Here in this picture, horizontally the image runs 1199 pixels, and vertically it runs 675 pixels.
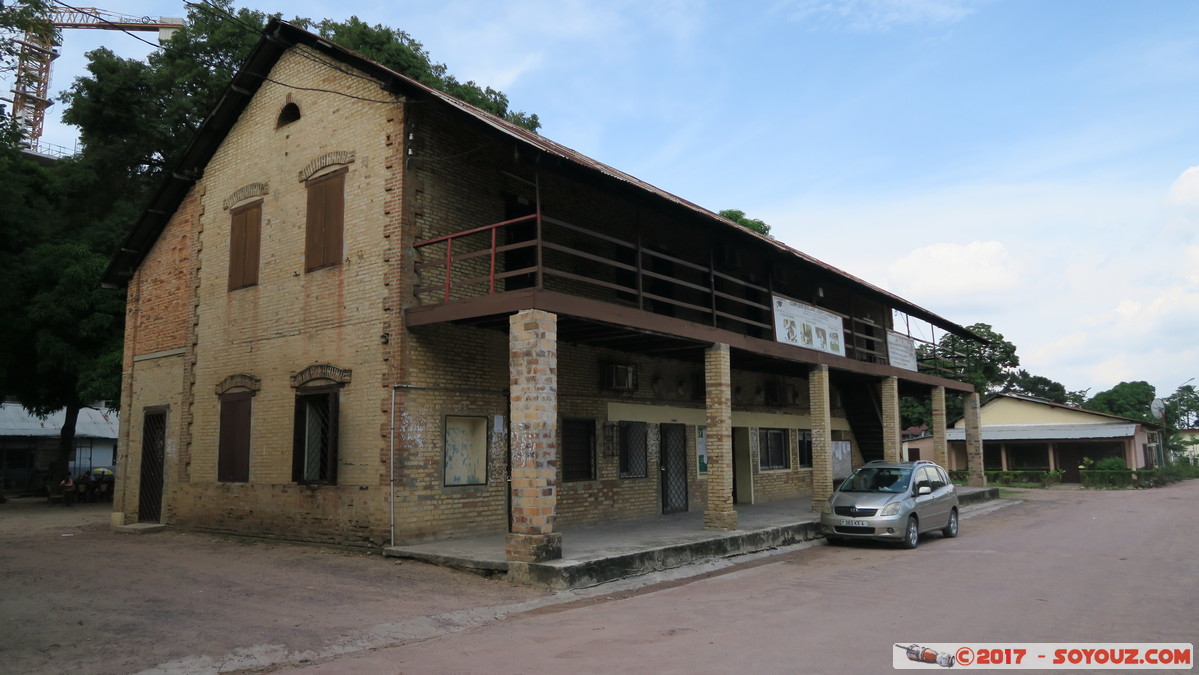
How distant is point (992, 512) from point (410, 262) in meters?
17.6

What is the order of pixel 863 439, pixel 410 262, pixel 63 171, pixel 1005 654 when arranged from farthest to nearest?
1. pixel 63 171
2. pixel 863 439
3. pixel 410 262
4. pixel 1005 654

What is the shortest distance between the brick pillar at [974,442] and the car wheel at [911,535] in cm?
1402

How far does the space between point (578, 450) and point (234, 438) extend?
258 inches

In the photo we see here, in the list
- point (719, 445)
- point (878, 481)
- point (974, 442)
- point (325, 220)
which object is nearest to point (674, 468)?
point (719, 445)

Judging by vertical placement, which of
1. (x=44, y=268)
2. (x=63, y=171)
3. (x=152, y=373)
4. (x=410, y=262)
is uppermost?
(x=63, y=171)

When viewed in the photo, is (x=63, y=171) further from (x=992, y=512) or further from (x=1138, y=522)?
(x=1138, y=522)

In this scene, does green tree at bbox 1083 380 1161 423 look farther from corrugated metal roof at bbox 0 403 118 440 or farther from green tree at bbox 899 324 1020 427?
corrugated metal roof at bbox 0 403 118 440

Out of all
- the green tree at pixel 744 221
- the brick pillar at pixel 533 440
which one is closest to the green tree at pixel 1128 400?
the green tree at pixel 744 221

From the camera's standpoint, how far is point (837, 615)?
805cm

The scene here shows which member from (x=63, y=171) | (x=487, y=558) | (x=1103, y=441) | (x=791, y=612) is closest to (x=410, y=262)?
(x=487, y=558)

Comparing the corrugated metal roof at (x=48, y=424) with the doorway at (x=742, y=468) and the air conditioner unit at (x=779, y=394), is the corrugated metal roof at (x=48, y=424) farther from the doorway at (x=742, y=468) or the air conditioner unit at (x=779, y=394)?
the air conditioner unit at (x=779, y=394)

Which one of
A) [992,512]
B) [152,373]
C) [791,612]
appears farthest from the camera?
[992,512]

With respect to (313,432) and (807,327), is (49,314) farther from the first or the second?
(807,327)

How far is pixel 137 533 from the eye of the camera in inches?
635
